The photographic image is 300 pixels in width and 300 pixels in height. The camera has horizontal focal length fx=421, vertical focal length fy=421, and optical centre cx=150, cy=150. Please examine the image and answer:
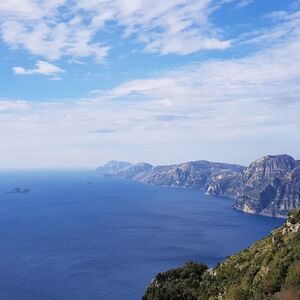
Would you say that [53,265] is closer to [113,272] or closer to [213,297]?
[113,272]

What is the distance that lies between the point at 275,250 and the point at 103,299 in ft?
287

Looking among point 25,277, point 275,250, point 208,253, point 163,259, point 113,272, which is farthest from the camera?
point 208,253

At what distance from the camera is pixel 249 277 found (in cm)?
5159

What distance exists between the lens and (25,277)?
148000 millimetres

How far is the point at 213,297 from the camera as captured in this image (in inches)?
2208

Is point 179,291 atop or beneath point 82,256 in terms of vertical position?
atop

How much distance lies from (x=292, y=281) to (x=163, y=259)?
14247 cm

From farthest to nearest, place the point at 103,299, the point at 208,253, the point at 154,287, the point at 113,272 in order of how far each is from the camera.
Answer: the point at 208,253 < the point at 113,272 < the point at 103,299 < the point at 154,287

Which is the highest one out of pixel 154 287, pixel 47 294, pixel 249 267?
pixel 249 267

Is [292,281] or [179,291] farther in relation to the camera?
[179,291]

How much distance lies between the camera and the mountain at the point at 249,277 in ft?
145

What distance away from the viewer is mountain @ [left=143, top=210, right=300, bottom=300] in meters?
44.3

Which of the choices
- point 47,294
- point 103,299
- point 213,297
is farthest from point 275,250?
point 47,294

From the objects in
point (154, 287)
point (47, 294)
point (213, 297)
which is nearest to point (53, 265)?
point (47, 294)
